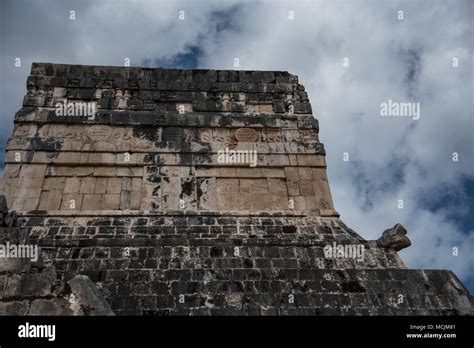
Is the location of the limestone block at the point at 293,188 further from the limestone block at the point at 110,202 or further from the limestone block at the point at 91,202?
the limestone block at the point at 91,202

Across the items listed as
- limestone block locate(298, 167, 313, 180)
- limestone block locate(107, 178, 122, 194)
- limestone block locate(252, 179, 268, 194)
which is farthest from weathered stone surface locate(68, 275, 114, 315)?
limestone block locate(298, 167, 313, 180)

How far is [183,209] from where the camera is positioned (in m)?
9.41

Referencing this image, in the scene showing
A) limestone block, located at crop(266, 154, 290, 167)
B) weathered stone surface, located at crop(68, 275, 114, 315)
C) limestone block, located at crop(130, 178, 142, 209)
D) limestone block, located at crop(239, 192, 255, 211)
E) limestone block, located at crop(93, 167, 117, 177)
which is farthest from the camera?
limestone block, located at crop(266, 154, 290, 167)

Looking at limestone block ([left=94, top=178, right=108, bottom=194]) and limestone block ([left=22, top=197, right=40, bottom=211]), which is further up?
limestone block ([left=94, top=178, right=108, bottom=194])

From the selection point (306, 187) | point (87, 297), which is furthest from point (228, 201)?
point (87, 297)

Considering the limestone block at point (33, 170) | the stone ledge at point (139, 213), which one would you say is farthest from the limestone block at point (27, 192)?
the stone ledge at point (139, 213)

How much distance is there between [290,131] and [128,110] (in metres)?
4.01

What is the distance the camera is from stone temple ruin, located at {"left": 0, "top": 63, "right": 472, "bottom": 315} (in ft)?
23.7

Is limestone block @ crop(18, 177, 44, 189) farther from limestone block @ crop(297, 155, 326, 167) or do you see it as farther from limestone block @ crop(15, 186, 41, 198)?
limestone block @ crop(297, 155, 326, 167)

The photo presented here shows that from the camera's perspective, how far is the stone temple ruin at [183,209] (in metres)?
7.24

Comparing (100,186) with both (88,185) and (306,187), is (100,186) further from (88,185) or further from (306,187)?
(306,187)

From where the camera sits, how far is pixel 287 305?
7262mm
